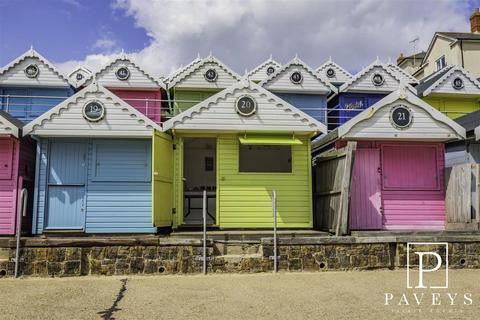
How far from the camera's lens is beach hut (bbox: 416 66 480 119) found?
17.9 m

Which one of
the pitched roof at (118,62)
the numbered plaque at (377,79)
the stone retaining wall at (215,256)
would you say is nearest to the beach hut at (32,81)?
the pitched roof at (118,62)

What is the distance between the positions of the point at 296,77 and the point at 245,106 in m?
7.50

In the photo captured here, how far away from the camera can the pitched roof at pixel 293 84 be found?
17.2 metres

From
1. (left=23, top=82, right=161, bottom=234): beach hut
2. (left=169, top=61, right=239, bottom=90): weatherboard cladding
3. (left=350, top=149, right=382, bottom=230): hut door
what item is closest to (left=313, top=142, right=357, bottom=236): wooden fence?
(left=350, top=149, right=382, bottom=230): hut door

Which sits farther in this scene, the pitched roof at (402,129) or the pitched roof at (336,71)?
the pitched roof at (336,71)

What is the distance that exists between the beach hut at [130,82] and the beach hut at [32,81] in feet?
4.37

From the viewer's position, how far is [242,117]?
34.8 ft

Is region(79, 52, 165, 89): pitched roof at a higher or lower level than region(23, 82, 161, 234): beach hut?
higher

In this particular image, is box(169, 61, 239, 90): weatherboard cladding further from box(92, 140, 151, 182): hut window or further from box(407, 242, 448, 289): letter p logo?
box(407, 242, 448, 289): letter p logo

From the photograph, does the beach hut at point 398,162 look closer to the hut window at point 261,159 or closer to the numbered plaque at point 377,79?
the hut window at point 261,159

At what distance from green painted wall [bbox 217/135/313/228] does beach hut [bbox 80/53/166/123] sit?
6412 mm

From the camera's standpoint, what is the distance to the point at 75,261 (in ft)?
27.8

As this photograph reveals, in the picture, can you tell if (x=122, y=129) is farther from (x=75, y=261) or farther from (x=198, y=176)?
(x=198, y=176)

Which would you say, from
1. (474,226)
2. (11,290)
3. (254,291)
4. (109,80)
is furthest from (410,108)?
(109,80)
